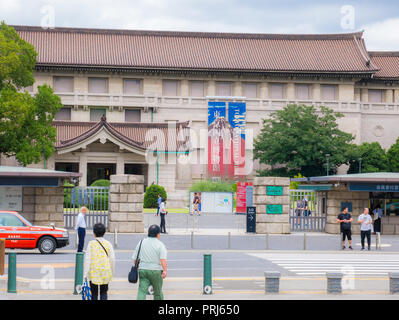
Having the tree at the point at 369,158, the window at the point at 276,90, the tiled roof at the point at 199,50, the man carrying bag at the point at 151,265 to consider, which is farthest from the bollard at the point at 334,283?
the window at the point at 276,90

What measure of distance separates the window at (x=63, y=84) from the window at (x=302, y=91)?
2325 cm

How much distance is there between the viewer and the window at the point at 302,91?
229 ft

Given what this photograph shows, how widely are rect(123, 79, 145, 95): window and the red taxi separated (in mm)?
45682

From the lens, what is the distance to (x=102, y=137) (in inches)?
2151

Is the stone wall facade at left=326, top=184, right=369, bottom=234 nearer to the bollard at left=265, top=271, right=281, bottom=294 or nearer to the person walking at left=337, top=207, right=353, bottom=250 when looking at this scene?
the person walking at left=337, top=207, right=353, bottom=250

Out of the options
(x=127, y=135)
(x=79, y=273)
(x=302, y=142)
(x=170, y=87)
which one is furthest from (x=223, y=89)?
Answer: (x=79, y=273)

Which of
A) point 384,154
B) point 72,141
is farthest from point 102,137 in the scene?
point 384,154

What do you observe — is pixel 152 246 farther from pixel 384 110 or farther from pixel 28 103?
pixel 384 110

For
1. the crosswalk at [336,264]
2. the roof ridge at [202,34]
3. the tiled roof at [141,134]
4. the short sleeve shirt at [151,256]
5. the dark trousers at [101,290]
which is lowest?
the crosswalk at [336,264]

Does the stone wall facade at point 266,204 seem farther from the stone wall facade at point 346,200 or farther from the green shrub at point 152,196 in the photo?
the green shrub at point 152,196

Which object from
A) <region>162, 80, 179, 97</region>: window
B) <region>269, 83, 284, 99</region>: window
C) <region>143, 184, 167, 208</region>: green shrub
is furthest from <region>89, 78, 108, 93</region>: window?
<region>143, 184, 167, 208</region>: green shrub

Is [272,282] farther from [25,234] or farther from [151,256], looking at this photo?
[25,234]

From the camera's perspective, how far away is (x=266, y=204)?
33.6m

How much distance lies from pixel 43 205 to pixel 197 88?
38929mm
